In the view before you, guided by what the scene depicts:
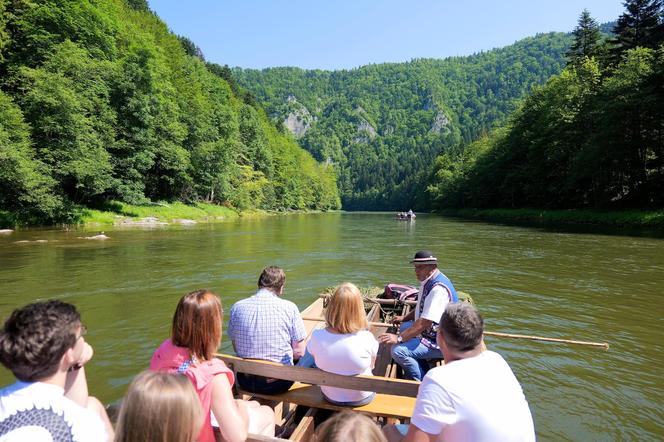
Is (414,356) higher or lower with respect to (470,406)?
lower

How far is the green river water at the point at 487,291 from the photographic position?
598cm

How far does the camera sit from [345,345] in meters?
3.86

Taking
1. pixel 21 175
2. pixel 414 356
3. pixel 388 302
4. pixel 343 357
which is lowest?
pixel 388 302

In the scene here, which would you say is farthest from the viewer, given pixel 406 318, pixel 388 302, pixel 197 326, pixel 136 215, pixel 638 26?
pixel 638 26

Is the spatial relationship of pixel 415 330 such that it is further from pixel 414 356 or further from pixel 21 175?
pixel 21 175

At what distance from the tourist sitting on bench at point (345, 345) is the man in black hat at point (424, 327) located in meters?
1.29

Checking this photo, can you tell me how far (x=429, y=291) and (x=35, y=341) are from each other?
14.0 feet

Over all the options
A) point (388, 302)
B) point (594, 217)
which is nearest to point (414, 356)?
point (388, 302)

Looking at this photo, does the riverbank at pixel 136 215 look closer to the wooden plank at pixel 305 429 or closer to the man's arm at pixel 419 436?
the wooden plank at pixel 305 429

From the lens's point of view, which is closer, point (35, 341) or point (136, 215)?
point (35, 341)

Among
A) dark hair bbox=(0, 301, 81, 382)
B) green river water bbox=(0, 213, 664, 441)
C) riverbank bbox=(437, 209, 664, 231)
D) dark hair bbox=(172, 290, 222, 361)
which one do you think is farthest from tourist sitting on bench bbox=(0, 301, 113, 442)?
riverbank bbox=(437, 209, 664, 231)

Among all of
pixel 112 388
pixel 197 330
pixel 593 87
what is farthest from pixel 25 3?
pixel 593 87

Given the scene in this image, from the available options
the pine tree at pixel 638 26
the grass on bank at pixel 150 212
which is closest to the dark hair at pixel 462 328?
the grass on bank at pixel 150 212

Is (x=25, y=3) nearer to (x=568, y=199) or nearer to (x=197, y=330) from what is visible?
(x=197, y=330)
